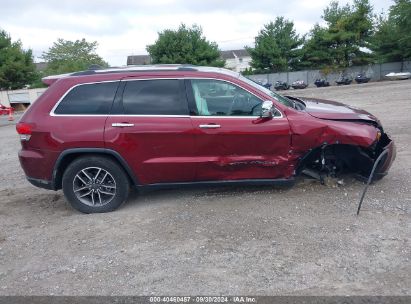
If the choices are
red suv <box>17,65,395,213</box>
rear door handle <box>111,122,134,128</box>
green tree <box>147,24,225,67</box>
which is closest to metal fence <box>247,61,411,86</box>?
green tree <box>147,24,225,67</box>

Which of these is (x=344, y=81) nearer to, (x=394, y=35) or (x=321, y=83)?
(x=321, y=83)

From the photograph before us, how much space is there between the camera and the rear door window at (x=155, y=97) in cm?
496

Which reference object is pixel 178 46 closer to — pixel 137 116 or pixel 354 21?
pixel 354 21

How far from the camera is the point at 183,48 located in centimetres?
4162

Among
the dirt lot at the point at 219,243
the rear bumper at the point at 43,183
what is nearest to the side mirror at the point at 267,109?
the dirt lot at the point at 219,243

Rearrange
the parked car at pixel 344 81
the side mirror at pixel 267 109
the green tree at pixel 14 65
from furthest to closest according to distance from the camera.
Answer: the parked car at pixel 344 81, the green tree at pixel 14 65, the side mirror at pixel 267 109

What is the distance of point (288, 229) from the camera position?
4281 mm

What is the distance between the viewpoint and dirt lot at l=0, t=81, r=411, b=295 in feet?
11.1

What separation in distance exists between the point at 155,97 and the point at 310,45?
47563 mm

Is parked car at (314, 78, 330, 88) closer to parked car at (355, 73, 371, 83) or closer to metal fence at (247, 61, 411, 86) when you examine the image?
metal fence at (247, 61, 411, 86)

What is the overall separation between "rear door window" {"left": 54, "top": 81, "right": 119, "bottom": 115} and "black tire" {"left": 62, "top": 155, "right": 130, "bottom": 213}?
58 centimetres

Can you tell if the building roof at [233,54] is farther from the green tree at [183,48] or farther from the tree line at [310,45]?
the green tree at [183,48]

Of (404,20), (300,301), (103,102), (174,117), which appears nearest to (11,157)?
(103,102)

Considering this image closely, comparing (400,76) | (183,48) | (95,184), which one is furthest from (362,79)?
(95,184)
